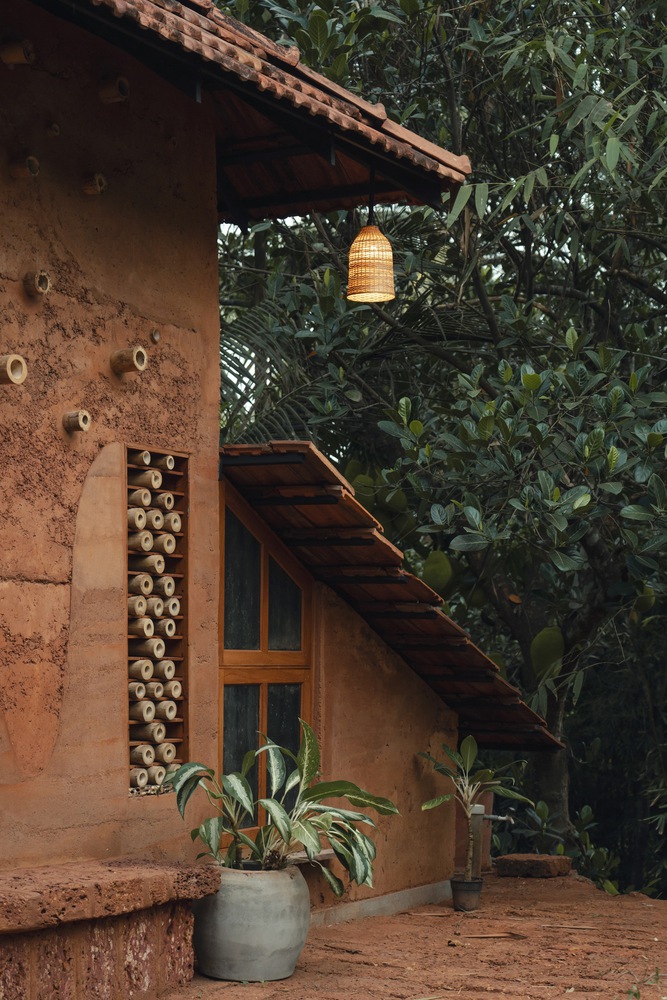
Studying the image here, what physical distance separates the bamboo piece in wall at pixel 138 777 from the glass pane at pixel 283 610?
1.60m

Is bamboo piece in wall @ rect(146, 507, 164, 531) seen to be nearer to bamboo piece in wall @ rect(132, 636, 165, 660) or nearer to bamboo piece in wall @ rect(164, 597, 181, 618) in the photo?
bamboo piece in wall @ rect(164, 597, 181, 618)

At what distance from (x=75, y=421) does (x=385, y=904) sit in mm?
4423

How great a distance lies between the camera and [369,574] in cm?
814

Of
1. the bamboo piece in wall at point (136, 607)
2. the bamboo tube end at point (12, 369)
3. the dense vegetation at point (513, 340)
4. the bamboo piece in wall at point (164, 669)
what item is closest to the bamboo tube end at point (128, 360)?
the bamboo tube end at point (12, 369)

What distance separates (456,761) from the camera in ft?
30.3

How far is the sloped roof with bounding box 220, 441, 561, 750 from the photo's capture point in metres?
7.27

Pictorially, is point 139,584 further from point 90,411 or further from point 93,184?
point 93,184

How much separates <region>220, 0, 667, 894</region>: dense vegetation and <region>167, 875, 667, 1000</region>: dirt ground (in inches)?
96.9

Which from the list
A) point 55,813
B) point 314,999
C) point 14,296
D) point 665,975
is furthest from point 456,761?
point 14,296

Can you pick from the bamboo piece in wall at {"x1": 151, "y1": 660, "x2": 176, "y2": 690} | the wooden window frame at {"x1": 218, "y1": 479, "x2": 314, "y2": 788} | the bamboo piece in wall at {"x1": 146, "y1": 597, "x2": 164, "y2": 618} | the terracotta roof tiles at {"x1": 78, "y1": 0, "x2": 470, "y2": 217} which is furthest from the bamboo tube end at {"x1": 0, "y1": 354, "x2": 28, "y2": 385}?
the wooden window frame at {"x1": 218, "y1": 479, "x2": 314, "y2": 788}

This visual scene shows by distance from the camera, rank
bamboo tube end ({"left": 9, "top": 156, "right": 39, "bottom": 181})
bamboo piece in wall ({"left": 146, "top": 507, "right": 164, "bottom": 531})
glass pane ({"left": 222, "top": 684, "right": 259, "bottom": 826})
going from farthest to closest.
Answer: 1. glass pane ({"left": 222, "top": 684, "right": 259, "bottom": 826})
2. bamboo piece in wall ({"left": 146, "top": 507, "right": 164, "bottom": 531})
3. bamboo tube end ({"left": 9, "top": 156, "right": 39, "bottom": 181})

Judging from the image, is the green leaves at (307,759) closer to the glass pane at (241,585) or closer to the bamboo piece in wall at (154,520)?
the glass pane at (241,585)

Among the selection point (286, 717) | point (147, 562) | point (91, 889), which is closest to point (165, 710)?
point (147, 562)

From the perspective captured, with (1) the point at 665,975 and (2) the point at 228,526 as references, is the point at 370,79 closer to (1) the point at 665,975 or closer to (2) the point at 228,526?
(2) the point at 228,526
